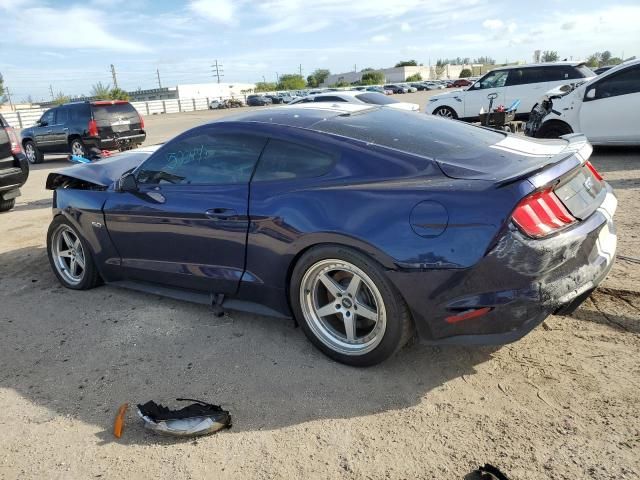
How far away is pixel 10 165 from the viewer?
7945 mm

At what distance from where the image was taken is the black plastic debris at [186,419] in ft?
8.77

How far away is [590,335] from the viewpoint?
3.29 meters

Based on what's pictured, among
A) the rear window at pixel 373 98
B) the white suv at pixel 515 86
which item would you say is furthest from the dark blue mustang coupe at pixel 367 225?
the white suv at pixel 515 86

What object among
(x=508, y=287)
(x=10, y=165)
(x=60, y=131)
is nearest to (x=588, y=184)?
(x=508, y=287)

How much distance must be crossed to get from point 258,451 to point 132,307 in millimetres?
2198

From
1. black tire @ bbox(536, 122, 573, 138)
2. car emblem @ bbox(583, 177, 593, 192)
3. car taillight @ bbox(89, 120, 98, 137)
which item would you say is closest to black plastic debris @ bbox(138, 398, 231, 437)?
car emblem @ bbox(583, 177, 593, 192)

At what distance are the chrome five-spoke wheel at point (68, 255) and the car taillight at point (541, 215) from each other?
147 inches

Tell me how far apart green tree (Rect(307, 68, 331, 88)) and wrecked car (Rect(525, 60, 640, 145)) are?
400ft

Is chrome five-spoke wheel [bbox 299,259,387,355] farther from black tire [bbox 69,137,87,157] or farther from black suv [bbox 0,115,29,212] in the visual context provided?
black tire [bbox 69,137,87,157]

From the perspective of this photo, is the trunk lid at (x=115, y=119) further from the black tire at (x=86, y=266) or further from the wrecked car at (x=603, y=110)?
the wrecked car at (x=603, y=110)

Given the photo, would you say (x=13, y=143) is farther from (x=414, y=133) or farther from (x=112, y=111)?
(x=414, y=133)

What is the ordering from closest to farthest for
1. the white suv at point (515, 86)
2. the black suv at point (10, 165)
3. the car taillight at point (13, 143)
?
the black suv at point (10, 165) < the car taillight at point (13, 143) < the white suv at point (515, 86)

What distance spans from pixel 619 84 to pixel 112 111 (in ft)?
40.5

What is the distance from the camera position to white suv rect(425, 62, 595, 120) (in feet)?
45.9
